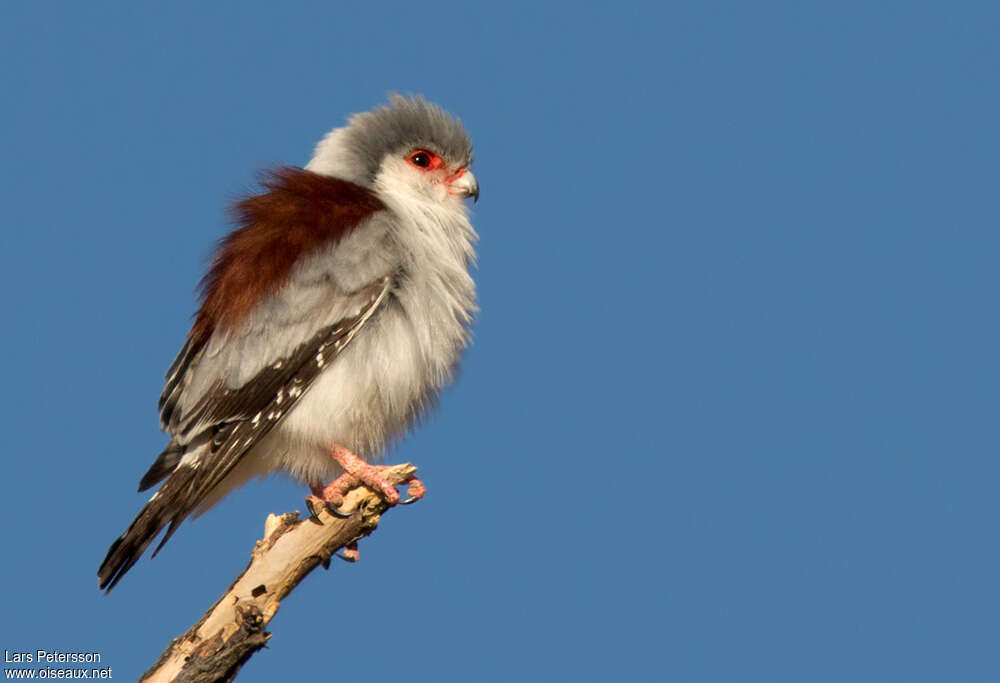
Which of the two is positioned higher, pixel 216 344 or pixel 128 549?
pixel 216 344

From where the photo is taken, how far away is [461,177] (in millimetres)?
6855

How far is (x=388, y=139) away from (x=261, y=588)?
293 cm

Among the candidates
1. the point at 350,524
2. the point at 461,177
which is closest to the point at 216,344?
the point at 350,524

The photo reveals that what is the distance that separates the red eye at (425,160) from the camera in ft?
22.4

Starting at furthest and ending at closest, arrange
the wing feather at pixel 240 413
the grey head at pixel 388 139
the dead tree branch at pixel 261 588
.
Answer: the grey head at pixel 388 139 → the wing feather at pixel 240 413 → the dead tree branch at pixel 261 588

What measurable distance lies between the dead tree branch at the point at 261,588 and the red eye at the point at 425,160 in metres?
2.25

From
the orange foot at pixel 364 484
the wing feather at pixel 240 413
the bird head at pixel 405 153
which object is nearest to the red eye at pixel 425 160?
the bird head at pixel 405 153

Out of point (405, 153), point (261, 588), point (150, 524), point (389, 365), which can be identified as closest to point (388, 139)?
point (405, 153)

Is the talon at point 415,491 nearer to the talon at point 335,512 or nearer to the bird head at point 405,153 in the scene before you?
the talon at point 335,512

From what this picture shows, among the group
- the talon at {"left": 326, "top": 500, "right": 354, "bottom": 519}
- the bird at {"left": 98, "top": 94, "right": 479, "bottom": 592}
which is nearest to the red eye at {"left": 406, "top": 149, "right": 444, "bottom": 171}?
the bird at {"left": 98, "top": 94, "right": 479, "bottom": 592}

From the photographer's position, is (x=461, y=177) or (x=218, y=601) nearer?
(x=218, y=601)

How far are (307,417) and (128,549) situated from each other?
1.02 m

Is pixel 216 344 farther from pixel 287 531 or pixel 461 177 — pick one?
pixel 461 177

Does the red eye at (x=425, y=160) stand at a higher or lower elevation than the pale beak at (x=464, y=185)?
higher
